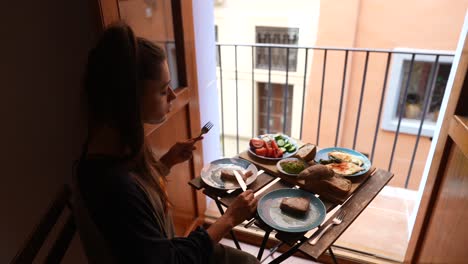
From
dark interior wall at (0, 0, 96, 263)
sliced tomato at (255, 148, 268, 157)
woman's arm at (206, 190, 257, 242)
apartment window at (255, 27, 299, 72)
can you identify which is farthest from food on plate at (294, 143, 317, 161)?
apartment window at (255, 27, 299, 72)

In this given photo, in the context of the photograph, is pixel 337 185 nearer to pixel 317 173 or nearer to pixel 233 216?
pixel 317 173

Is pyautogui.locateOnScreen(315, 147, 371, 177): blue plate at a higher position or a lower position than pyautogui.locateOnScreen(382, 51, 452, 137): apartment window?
higher

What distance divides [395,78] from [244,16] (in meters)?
2.45

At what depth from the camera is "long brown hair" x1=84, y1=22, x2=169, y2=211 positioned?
87 cm

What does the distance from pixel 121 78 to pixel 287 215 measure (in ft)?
2.56

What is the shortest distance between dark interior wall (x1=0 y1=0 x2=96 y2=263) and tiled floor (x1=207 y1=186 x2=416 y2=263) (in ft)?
3.75

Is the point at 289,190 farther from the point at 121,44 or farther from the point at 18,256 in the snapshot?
the point at 18,256

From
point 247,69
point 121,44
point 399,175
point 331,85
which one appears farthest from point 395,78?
point 121,44

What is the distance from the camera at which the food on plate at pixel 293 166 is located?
144 centimetres

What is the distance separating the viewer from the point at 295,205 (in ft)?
4.08

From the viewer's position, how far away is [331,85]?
4.44 m

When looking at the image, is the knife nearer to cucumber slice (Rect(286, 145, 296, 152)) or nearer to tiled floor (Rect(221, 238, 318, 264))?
cucumber slice (Rect(286, 145, 296, 152))

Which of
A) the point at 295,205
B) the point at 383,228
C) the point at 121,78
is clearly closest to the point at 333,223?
the point at 295,205

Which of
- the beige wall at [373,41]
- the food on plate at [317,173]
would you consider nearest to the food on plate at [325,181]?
the food on plate at [317,173]
